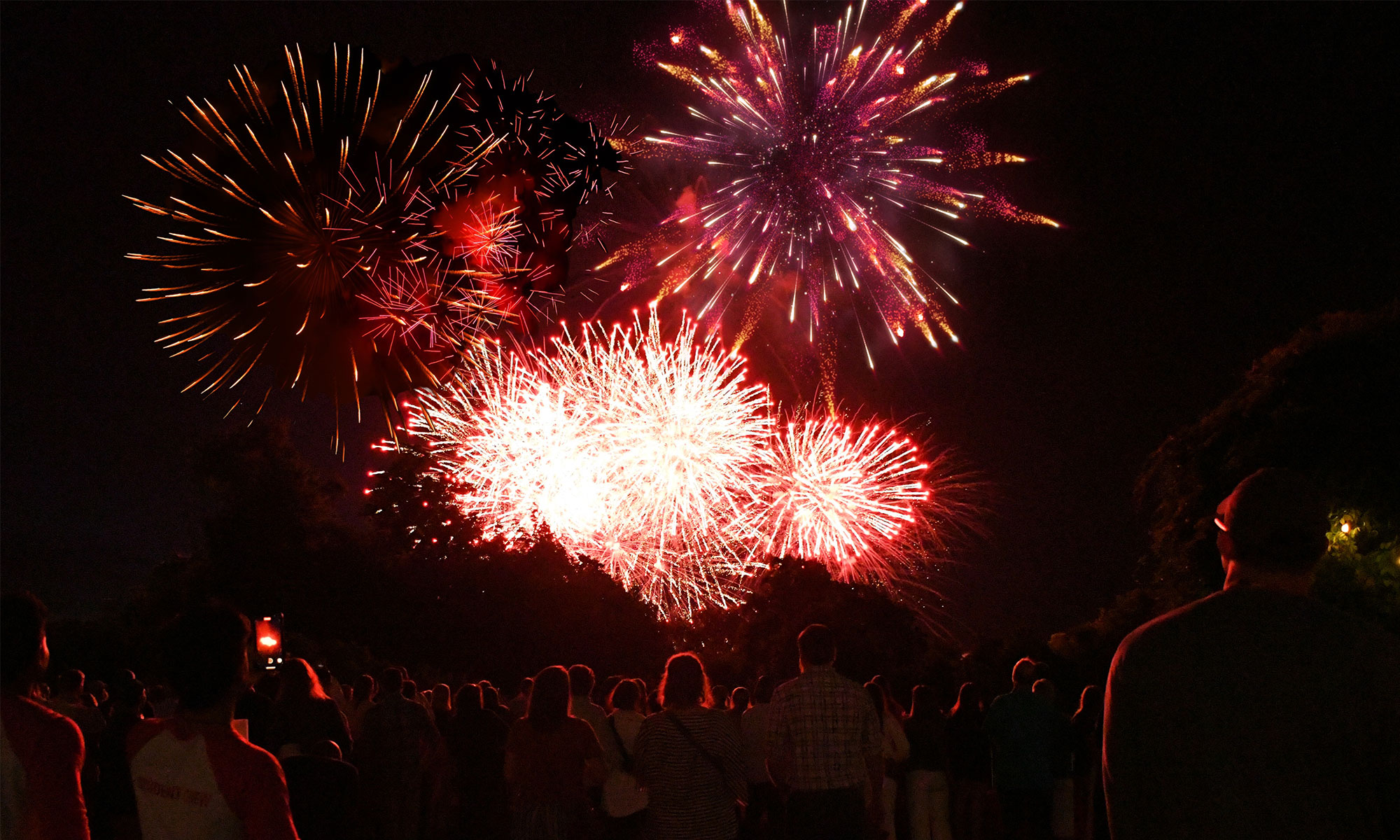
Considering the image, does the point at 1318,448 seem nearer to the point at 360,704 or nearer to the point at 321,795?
the point at 360,704

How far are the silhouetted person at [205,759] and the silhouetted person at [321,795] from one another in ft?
1.67

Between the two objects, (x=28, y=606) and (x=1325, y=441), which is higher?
(x=1325, y=441)

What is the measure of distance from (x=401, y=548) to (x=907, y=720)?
24.4 meters

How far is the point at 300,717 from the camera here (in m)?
6.67

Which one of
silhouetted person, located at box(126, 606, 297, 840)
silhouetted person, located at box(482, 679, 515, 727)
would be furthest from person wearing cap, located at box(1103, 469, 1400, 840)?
silhouetted person, located at box(482, 679, 515, 727)

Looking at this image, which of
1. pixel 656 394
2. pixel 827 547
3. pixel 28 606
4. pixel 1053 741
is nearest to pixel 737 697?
pixel 1053 741

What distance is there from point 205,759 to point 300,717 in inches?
153

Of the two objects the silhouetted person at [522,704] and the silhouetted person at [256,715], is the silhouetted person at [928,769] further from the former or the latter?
the silhouetted person at [256,715]

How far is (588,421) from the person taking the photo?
75.7ft

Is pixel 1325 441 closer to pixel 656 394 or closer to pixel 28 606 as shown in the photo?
pixel 656 394

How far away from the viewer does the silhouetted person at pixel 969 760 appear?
28.9ft

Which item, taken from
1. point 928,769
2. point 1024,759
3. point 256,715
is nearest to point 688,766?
point 256,715

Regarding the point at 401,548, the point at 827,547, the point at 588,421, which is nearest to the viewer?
the point at 588,421

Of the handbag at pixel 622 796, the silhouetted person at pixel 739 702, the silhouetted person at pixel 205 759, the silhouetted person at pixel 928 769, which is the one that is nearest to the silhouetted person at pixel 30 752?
the silhouetted person at pixel 205 759
